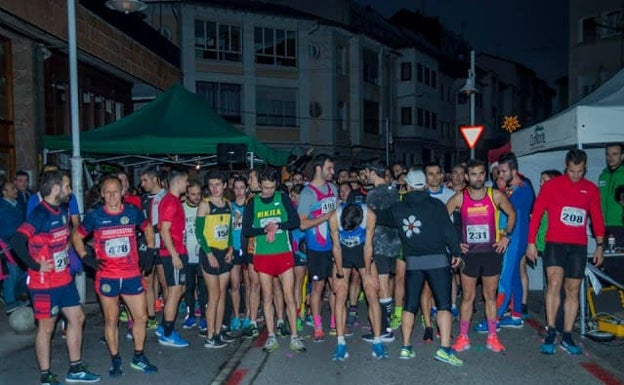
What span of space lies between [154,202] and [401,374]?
3.77m

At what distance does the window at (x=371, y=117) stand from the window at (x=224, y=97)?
30.8ft

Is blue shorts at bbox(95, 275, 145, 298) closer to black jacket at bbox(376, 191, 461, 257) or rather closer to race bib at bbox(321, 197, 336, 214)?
A: race bib at bbox(321, 197, 336, 214)

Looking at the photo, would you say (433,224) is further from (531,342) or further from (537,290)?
(537,290)

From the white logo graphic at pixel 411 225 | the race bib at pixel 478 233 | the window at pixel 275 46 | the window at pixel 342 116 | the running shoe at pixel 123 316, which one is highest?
the window at pixel 275 46

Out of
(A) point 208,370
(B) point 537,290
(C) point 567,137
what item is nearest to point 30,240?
(A) point 208,370

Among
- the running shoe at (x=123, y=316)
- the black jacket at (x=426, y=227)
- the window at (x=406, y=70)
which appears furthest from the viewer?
the window at (x=406, y=70)

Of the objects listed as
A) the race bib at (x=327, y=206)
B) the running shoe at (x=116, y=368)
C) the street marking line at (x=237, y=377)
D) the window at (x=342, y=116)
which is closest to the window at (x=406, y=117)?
the window at (x=342, y=116)

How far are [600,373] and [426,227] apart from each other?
7.33ft

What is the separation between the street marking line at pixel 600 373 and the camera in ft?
20.2

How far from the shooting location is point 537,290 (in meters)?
11.0

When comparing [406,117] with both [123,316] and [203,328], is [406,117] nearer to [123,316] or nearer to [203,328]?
[123,316]

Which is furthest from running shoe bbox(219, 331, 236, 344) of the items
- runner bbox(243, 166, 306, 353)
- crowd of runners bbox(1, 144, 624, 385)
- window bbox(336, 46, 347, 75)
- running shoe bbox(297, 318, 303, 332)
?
window bbox(336, 46, 347, 75)

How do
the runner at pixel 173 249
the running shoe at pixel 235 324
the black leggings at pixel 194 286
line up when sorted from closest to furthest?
the runner at pixel 173 249
the black leggings at pixel 194 286
the running shoe at pixel 235 324

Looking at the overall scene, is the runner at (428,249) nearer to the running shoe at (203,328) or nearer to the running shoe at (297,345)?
the running shoe at (297,345)
